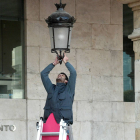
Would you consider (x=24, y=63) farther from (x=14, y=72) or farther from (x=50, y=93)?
(x=50, y=93)

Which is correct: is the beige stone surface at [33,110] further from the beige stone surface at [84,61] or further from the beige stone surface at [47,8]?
the beige stone surface at [47,8]

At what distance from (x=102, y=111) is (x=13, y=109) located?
2016 millimetres

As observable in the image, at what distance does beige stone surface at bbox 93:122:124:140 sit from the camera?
10.9 meters

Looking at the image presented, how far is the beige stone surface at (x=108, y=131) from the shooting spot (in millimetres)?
10859

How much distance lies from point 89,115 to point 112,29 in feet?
6.80

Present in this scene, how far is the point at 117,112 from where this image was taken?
11016mm

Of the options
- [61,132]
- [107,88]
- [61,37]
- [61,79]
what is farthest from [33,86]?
[61,132]

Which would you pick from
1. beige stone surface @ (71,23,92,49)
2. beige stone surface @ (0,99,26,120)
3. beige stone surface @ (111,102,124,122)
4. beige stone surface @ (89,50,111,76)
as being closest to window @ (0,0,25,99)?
beige stone surface @ (0,99,26,120)

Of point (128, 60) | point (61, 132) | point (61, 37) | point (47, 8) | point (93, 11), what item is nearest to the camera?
point (61, 132)

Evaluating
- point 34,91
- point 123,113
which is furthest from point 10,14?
point 123,113

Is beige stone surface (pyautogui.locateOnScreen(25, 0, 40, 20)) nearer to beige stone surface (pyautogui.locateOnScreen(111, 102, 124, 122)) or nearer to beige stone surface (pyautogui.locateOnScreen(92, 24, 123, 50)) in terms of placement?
beige stone surface (pyautogui.locateOnScreen(92, 24, 123, 50))

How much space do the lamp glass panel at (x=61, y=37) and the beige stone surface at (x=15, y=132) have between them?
3.35 m

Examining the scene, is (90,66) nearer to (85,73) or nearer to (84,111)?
(85,73)

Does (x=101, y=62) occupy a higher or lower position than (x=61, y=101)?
higher
